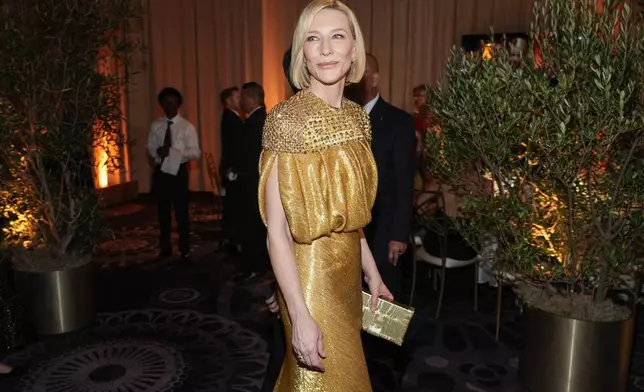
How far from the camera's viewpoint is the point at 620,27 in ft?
8.14

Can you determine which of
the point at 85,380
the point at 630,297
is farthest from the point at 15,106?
the point at 630,297

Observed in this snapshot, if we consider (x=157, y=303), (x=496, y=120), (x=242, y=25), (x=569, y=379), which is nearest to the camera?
(x=496, y=120)

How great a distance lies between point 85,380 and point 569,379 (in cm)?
278

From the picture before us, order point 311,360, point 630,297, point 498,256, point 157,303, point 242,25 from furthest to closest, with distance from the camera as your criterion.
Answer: point 242,25
point 157,303
point 630,297
point 498,256
point 311,360

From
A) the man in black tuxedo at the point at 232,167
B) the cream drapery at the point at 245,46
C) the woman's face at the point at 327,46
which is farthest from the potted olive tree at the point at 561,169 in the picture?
the cream drapery at the point at 245,46

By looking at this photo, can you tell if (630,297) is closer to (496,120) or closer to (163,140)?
(496,120)

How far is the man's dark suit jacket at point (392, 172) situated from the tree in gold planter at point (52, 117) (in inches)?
79.5

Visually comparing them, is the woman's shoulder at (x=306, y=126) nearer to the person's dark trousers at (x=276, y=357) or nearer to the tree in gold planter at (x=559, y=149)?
the tree in gold planter at (x=559, y=149)

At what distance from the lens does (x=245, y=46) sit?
10.2 m

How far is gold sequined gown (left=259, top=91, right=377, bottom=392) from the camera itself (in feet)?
5.54

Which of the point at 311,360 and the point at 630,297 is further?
the point at 630,297

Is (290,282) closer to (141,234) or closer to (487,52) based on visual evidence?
(487,52)

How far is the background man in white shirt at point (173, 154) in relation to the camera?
5.79 metres

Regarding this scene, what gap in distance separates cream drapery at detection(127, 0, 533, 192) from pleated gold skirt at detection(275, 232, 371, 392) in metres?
7.96
